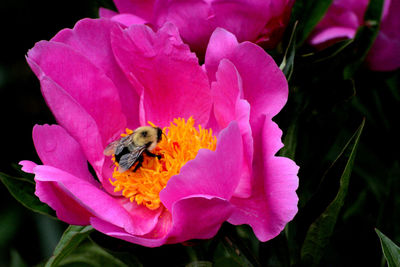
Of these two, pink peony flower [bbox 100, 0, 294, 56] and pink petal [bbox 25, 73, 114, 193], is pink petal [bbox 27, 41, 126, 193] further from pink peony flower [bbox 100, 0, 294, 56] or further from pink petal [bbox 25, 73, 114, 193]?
pink peony flower [bbox 100, 0, 294, 56]

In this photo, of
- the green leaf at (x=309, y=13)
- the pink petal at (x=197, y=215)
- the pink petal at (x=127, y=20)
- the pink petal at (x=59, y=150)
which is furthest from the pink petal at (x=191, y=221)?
the green leaf at (x=309, y=13)

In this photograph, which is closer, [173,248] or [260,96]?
[260,96]

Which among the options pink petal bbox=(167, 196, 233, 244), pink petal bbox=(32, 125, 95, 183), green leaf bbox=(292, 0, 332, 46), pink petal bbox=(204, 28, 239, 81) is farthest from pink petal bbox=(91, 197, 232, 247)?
green leaf bbox=(292, 0, 332, 46)

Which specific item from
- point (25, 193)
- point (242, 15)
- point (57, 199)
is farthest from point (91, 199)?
point (242, 15)

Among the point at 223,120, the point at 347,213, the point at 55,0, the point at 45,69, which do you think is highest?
the point at 45,69

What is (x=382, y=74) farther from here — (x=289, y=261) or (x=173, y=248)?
(x=173, y=248)

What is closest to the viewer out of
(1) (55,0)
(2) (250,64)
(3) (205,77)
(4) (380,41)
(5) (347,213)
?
(2) (250,64)

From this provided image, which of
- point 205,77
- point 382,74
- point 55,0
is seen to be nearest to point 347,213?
point 382,74
